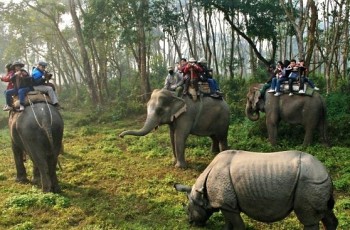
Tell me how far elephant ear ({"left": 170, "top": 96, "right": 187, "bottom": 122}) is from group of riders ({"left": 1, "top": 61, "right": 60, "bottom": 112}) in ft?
8.67

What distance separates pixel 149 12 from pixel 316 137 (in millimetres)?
11547

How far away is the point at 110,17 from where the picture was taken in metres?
19.9

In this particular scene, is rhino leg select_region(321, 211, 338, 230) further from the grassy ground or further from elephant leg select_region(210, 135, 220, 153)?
elephant leg select_region(210, 135, 220, 153)

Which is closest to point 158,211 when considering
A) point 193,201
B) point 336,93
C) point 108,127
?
point 193,201

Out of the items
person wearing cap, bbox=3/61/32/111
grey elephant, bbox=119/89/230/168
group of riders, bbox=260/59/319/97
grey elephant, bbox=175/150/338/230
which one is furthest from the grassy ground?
person wearing cap, bbox=3/61/32/111

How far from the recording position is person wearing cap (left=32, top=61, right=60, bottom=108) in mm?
8574

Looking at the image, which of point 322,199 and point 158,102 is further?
point 158,102

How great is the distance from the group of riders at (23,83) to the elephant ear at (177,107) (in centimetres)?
264

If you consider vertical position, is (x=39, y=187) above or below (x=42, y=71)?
below

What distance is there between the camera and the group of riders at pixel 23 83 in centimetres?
833

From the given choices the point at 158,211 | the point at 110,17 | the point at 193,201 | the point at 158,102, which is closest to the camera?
the point at 193,201

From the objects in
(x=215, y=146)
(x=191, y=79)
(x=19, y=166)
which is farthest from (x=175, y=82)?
(x=19, y=166)

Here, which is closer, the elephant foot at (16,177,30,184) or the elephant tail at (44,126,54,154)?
the elephant tail at (44,126,54,154)

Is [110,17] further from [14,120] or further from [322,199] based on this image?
[322,199]
